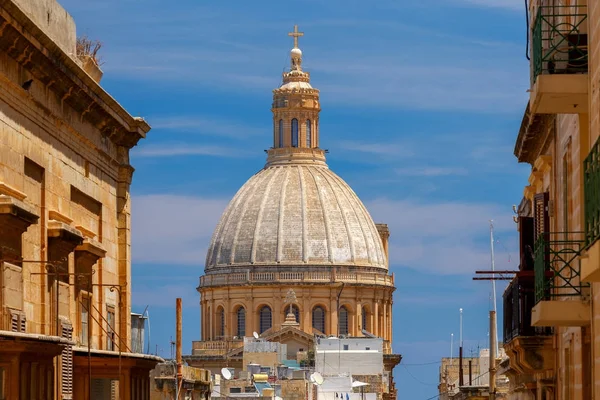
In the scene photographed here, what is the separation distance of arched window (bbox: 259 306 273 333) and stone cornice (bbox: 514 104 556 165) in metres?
87.4

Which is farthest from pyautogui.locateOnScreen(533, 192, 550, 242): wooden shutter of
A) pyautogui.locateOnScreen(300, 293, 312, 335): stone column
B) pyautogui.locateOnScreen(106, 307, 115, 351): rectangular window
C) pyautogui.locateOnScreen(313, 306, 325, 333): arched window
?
pyautogui.locateOnScreen(313, 306, 325, 333): arched window

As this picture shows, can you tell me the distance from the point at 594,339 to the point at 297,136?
98501mm

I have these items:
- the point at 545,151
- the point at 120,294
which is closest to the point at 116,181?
the point at 120,294

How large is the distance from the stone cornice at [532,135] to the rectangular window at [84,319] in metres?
5.75

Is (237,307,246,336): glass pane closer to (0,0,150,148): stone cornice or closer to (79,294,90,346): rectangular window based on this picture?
(0,0,150,148): stone cornice

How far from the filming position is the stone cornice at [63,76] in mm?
17969

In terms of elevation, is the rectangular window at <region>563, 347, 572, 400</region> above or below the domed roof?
below

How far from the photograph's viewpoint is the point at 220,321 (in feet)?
372

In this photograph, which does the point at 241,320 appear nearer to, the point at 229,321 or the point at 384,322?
the point at 229,321

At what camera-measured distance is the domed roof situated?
11150 centimetres

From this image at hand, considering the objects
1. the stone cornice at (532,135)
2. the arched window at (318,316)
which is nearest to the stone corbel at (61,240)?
the stone cornice at (532,135)

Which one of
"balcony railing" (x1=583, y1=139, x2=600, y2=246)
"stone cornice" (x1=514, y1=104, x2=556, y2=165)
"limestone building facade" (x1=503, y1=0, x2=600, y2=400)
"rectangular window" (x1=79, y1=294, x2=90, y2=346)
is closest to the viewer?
"balcony railing" (x1=583, y1=139, x2=600, y2=246)

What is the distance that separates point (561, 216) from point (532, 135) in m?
2.93

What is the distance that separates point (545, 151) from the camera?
71.9ft
